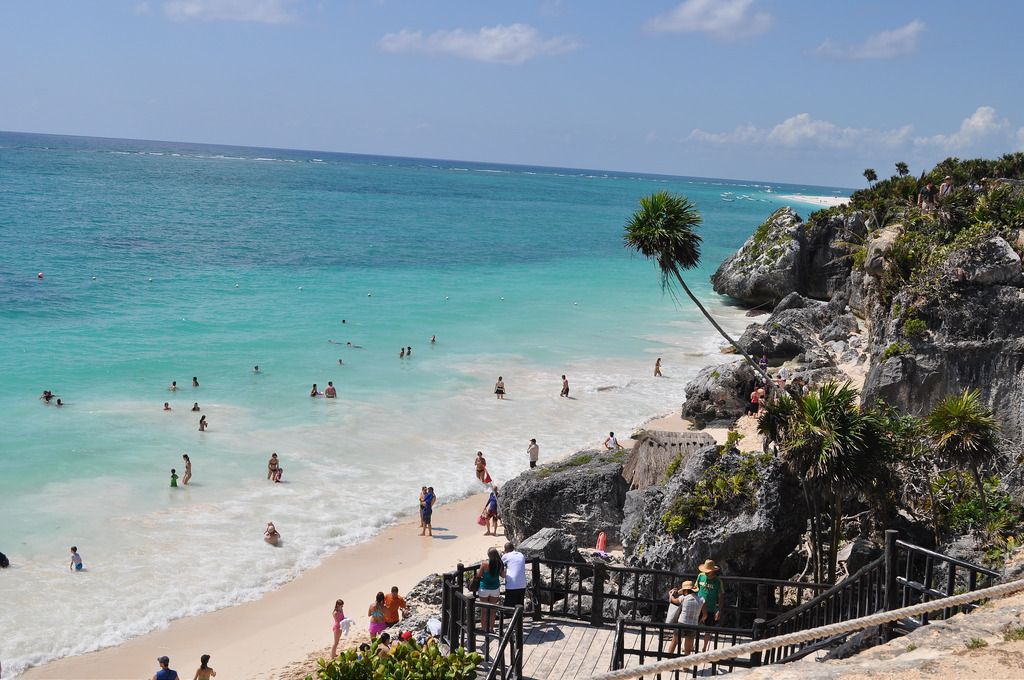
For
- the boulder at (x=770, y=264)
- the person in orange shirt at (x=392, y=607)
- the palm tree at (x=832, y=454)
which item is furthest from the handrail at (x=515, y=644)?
the boulder at (x=770, y=264)

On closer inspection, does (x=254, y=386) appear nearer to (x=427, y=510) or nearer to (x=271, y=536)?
(x=271, y=536)

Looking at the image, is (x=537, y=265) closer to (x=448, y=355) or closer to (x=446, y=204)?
(x=448, y=355)

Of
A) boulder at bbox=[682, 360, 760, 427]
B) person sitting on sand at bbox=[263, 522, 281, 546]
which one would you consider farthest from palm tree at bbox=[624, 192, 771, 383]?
boulder at bbox=[682, 360, 760, 427]

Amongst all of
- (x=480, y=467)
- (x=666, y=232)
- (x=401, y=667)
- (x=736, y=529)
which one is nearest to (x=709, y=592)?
(x=736, y=529)

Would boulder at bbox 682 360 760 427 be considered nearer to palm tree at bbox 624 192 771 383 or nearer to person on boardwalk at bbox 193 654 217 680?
palm tree at bbox 624 192 771 383

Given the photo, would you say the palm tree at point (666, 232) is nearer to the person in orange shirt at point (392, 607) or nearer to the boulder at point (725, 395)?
the person in orange shirt at point (392, 607)

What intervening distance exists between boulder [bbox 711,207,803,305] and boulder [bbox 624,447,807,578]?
37.4 m

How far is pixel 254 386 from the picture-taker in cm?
3459

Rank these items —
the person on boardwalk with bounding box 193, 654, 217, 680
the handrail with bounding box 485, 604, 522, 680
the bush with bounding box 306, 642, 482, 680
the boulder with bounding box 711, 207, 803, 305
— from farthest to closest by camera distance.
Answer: the boulder with bounding box 711, 207, 803, 305 → the person on boardwalk with bounding box 193, 654, 217, 680 → the handrail with bounding box 485, 604, 522, 680 → the bush with bounding box 306, 642, 482, 680

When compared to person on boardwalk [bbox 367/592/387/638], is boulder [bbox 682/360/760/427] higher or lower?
higher

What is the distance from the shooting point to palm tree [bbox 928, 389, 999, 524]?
13.3 metres

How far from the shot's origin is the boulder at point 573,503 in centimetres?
1917

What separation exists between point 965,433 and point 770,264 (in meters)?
39.1

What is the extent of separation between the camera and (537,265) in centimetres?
7506
